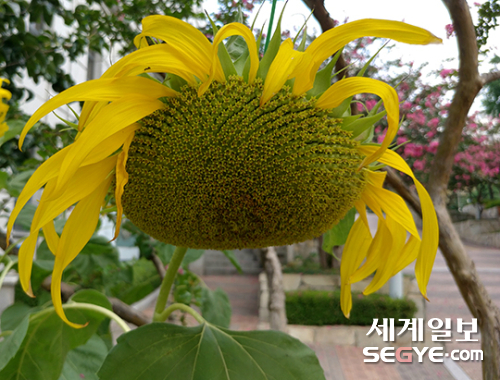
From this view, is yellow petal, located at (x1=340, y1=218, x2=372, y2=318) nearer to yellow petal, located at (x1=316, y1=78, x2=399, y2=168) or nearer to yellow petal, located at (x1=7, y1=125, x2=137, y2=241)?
yellow petal, located at (x1=316, y1=78, x2=399, y2=168)

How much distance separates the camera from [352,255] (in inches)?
20.8

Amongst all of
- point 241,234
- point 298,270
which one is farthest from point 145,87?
point 298,270

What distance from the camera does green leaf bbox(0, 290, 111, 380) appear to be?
66 centimetres

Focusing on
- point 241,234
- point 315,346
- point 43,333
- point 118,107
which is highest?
point 118,107

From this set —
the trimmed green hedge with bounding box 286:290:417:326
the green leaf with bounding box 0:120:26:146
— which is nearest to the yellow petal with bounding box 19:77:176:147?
the green leaf with bounding box 0:120:26:146

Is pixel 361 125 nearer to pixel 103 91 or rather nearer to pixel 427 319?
pixel 103 91

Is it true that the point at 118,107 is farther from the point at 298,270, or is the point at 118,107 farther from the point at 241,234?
the point at 298,270

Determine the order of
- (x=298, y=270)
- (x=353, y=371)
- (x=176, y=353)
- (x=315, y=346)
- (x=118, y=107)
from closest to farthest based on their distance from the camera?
(x=118, y=107), (x=176, y=353), (x=353, y=371), (x=315, y=346), (x=298, y=270)

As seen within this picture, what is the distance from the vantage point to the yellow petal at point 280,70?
0.37m

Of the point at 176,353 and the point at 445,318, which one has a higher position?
the point at 176,353

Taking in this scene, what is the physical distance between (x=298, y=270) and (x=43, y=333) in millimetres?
5796

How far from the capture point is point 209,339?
578 millimetres

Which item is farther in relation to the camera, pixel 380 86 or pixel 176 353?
pixel 176 353

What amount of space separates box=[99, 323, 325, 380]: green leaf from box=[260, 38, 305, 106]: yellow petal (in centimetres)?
34
